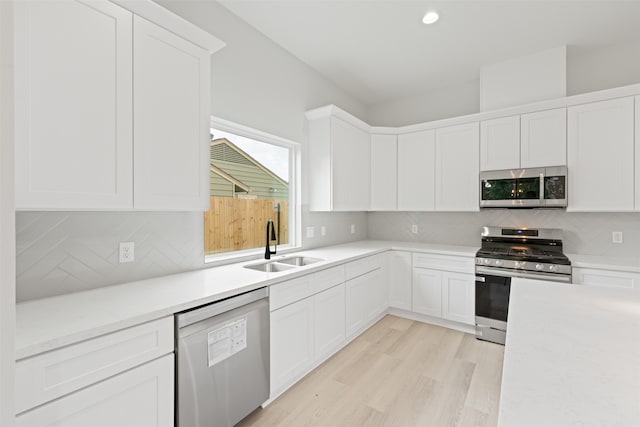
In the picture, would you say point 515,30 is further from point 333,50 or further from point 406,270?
point 406,270

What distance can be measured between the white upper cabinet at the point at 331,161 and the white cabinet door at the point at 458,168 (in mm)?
1056

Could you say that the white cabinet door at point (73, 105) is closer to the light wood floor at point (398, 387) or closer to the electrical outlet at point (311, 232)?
the light wood floor at point (398, 387)

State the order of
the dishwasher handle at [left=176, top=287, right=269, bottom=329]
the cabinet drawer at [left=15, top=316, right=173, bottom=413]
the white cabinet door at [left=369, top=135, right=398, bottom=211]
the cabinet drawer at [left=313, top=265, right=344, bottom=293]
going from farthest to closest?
the white cabinet door at [left=369, top=135, right=398, bottom=211], the cabinet drawer at [left=313, top=265, right=344, bottom=293], the dishwasher handle at [left=176, top=287, right=269, bottom=329], the cabinet drawer at [left=15, top=316, right=173, bottom=413]

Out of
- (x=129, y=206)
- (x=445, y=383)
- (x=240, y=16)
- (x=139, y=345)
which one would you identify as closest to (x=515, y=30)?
(x=240, y=16)

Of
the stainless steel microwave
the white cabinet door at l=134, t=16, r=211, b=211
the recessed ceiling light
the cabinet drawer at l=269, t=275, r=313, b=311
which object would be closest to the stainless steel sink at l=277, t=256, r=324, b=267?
the cabinet drawer at l=269, t=275, r=313, b=311

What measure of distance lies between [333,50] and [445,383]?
324 centimetres

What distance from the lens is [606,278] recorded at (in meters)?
2.43

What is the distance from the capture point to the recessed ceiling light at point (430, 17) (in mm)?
2396

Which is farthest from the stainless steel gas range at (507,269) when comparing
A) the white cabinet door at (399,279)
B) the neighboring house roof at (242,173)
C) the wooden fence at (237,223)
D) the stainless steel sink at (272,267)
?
the neighboring house roof at (242,173)

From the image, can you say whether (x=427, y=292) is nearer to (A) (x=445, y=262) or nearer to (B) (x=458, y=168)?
(A) (x=445, y=262)

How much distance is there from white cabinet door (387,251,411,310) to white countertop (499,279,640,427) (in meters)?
2.15

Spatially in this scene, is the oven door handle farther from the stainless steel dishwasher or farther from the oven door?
the stainless steel dishwasher

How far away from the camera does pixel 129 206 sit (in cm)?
147

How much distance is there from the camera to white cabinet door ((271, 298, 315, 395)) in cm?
194
